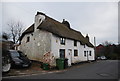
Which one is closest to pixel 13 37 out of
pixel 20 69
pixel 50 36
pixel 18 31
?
pixel 18 31

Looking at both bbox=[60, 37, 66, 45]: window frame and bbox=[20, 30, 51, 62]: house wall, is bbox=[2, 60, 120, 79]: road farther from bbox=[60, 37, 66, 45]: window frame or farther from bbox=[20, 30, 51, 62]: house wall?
bbox=[60, 37, 66, 45]: window frame

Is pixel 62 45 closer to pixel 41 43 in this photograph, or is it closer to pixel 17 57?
pixel 41 43

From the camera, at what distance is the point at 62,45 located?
2086 cm

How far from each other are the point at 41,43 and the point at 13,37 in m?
22.1

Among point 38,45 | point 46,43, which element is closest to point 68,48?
point 46,43

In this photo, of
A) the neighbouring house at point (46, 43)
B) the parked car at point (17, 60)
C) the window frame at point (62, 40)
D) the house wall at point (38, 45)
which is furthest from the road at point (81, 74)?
the window frame at point (62, 40)

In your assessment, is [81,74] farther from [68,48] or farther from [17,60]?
[68,48]

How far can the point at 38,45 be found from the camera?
66.0ft

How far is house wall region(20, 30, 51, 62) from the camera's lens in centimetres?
1912

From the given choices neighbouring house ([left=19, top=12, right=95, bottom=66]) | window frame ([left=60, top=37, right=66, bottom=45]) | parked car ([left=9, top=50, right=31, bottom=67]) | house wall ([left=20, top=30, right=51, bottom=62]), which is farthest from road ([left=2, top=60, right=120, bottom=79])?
window frame ([left=60, top=37, right=66, bottom=45])

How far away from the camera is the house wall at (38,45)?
1912cm

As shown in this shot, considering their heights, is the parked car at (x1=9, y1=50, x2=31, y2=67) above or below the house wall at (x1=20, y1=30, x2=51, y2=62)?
below

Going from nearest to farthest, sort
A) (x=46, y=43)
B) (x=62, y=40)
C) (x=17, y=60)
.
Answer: (x=17, y=60)
(x=46, y=43)
(x=62, y=40)

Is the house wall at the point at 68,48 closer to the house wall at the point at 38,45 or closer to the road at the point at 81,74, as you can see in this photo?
the house wall at the point at 38,45
